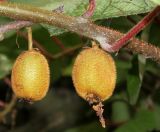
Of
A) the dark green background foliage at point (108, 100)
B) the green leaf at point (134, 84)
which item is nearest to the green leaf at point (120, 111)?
the dark green background foliage at point (108, 100)

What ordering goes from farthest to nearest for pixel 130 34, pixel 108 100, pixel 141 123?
1. pixel 108 100
2. pixel 141 123
3. pixel 130 34

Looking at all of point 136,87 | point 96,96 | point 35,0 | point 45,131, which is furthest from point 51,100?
point 96,96

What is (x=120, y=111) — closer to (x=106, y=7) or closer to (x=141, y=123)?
(x=141, y=123)

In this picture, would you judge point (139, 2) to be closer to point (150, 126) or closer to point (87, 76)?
point (87, 76)

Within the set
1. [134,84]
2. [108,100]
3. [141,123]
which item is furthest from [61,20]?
[108,100]

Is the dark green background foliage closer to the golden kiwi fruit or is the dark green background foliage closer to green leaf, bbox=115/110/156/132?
green leaf, bbox=115/110/156/132

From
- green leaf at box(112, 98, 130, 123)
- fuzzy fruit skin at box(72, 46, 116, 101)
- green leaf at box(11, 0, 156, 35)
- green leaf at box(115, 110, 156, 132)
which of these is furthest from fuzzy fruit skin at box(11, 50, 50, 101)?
green leaf at box(112, 98, 130, 123)

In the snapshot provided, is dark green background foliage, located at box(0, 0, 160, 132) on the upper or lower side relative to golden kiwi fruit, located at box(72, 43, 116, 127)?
lower
